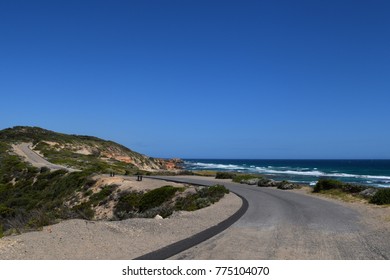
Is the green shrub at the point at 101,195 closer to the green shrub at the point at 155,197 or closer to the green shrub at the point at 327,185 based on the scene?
the green shrub at the point at 155,197

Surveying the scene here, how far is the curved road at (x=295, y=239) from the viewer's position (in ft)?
33.8

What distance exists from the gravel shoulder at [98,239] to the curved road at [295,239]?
50.9 inches

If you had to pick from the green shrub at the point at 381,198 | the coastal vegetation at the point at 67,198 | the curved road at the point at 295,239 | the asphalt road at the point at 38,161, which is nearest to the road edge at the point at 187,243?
the curved road at the point at 295,239

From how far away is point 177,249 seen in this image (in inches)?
422

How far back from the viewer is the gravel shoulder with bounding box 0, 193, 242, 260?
9.66 metres

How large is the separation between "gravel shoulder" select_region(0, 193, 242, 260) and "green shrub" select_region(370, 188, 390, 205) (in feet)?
40.8

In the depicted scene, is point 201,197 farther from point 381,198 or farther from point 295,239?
point 295,239

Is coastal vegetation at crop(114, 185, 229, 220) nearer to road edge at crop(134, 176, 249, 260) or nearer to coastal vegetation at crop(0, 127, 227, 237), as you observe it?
coastal vegetation at crop(0, 127, 227, 237)

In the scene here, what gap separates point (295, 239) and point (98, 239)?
609 centimetres

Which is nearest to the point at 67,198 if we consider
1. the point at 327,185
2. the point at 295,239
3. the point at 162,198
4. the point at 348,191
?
the point at 162,198

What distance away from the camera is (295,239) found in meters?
12.4

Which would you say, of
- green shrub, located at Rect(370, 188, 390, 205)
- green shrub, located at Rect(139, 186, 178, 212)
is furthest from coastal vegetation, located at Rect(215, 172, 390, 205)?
green shrub, located at Rect(139, 186, 178, 212)

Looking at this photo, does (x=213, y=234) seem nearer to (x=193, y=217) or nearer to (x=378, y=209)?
(x=193, y=217)
